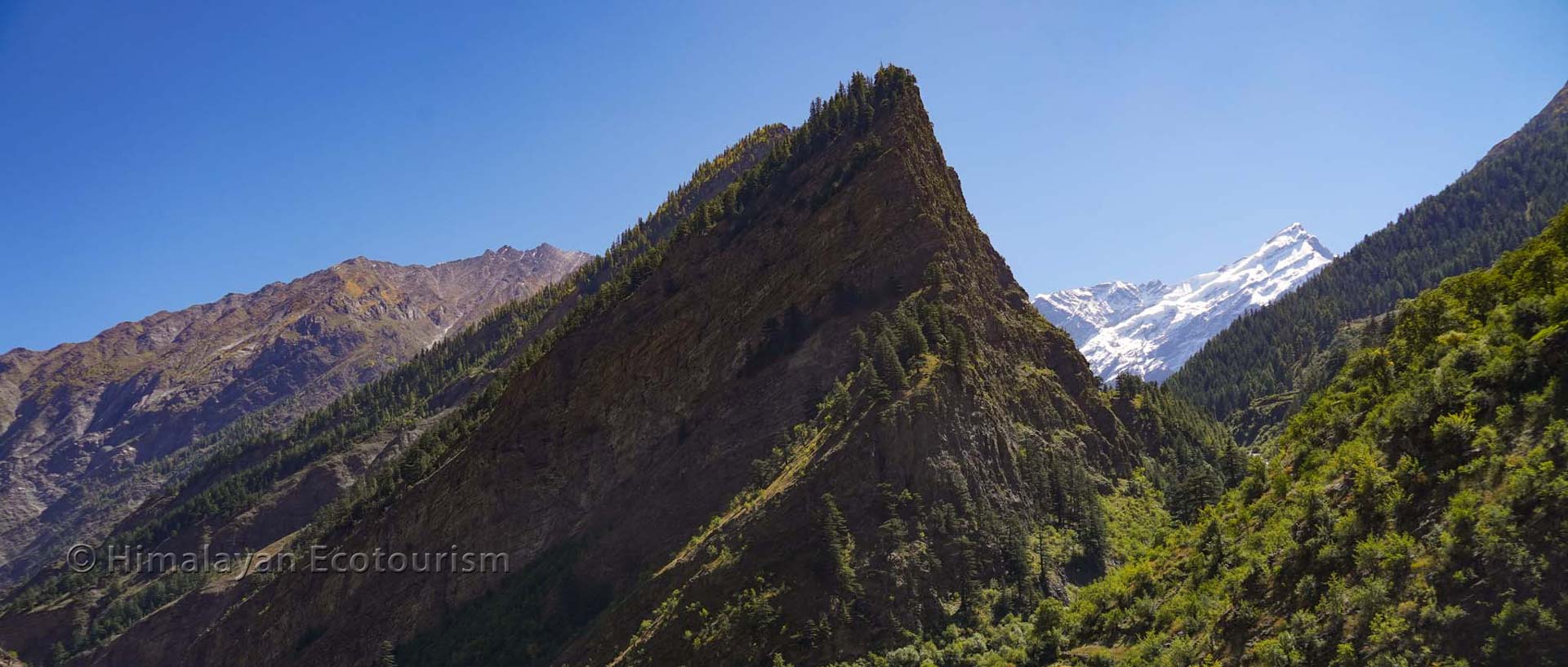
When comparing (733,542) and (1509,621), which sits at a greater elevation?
(733,542)

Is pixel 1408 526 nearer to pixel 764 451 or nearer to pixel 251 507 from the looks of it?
pixel 764 451

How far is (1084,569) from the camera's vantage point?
182ft

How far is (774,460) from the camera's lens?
67125 mm

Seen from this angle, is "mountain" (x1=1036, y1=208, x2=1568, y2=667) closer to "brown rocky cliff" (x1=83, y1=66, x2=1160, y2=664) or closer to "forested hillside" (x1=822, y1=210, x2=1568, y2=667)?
"forested hillside" (x1=822, y1=210, x2=1568, y2=667)

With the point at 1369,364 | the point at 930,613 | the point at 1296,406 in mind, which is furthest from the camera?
the point at 1296,406

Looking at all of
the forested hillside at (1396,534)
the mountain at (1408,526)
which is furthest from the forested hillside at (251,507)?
the mountain at (1408,526)

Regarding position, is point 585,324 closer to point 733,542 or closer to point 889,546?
point 733,542

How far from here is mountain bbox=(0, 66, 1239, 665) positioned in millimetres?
53188

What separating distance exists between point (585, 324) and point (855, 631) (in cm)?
6359

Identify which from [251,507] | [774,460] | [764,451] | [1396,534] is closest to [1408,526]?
[1396,534]

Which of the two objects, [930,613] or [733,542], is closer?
[930,613]

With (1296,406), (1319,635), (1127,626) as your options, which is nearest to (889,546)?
(1127,626)

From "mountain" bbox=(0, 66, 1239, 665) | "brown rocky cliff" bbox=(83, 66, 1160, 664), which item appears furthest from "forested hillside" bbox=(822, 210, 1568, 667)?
"brown rocky cliff" bbox=(83, 66, 1160, 664)

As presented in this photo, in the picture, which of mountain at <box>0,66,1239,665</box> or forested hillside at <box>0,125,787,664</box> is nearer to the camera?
mountain at <box>0,66,1239,665</box>
